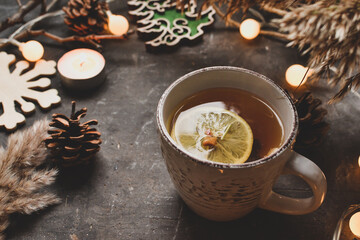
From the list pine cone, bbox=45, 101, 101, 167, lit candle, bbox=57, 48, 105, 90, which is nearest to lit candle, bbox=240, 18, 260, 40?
lit candle, bbox=57, 48, 105, 90

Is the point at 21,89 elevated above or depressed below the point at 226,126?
below

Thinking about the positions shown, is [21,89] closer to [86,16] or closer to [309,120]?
[86,16]

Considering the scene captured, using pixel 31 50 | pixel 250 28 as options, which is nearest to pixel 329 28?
pixel 250 28

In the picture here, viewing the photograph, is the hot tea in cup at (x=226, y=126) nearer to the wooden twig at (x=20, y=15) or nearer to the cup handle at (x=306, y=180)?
the cup handle at (x=306, y=180)

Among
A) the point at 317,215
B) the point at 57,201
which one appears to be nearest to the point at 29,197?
the point at 57,201

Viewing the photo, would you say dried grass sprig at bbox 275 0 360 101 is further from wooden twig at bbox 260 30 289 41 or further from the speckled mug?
wooden twig at bbox 260 30 289 41

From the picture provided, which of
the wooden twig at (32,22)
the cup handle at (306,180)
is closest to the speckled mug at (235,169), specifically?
the cup handle at (306,180)
